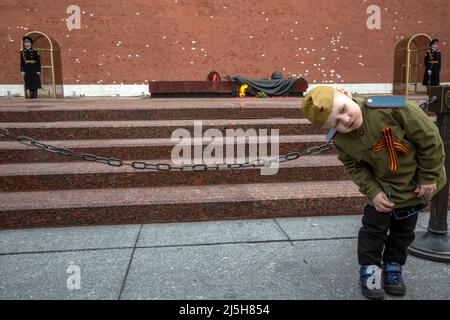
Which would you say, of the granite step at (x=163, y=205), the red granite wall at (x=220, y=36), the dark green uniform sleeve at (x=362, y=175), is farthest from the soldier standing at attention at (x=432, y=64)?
the dark green uniform sleeve at (x=362, y=175)

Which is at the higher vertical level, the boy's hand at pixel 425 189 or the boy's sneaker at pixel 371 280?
the boy's hand at pixel 425 189

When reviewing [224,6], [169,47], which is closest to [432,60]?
[224,6]

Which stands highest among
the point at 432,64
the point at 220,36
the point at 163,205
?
the point at 220,36

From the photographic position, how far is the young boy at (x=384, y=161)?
1.99 metres

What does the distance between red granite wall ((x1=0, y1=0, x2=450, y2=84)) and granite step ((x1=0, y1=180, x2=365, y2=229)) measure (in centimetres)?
993

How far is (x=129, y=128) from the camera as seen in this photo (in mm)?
4992

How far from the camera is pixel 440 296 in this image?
7.30 feet

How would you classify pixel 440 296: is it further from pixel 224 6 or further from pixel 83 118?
pixel 224 6

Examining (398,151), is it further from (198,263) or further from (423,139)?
(198,263)

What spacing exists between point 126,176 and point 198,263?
5.61ft

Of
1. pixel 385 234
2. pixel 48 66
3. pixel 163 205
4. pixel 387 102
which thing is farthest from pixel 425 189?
pixel 48 66

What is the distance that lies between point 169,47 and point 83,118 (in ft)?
26.7

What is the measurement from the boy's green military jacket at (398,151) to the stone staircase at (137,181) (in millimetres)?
1534

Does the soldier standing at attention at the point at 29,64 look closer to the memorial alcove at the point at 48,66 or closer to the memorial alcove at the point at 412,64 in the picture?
the memorial alcove at the point at 48,66
